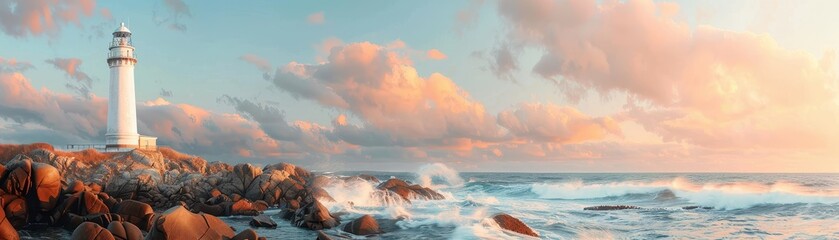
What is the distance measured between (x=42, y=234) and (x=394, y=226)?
13.1 meters

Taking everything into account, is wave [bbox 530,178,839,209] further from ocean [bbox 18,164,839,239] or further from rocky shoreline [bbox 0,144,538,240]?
rocky shoreline [bbox 0,144,538,240]

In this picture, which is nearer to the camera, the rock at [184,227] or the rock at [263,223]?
the rock at [184,227]

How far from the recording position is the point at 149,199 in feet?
122

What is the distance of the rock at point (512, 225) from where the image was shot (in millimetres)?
21930

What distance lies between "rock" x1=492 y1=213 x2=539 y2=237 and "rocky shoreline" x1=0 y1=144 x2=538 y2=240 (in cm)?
4

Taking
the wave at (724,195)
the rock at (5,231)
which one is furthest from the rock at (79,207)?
the wave at (724,195)

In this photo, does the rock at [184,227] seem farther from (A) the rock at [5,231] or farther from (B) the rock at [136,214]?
(B) the rock at [136,214]

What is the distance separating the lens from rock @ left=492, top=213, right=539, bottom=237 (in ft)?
71.9

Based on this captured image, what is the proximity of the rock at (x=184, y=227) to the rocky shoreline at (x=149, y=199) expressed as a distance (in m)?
0.03

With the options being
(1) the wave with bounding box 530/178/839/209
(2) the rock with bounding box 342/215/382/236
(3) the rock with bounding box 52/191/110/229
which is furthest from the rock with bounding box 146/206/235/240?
(1) the wave with bounding box 530/178/839/209

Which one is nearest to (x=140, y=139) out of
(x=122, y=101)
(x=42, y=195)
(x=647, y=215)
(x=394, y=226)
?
(x=122, y=101)

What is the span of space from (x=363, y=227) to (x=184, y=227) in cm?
792

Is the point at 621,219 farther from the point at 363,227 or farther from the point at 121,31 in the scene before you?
the point at 121,31

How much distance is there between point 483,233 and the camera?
21.0 metres
